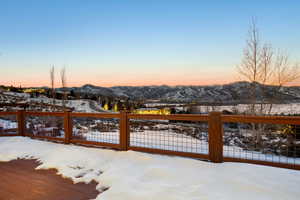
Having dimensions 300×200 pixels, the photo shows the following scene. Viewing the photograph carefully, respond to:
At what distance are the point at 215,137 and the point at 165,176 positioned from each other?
126 centimetres

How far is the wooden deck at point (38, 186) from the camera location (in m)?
2.67

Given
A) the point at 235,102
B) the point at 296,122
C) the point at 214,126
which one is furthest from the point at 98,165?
the point at 235,102

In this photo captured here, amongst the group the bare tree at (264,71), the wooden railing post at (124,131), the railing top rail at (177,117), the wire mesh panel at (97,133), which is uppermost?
the bare tree at (264,71)

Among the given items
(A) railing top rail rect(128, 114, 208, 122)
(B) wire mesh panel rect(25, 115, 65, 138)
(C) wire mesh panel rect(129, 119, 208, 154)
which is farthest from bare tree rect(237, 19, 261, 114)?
(B) wire mesh panel rect(25, 115, 65, 138)

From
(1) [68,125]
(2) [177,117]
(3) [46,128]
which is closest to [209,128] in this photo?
(2) [177,117]

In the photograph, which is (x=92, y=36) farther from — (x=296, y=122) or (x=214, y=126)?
(x=296, y=122)

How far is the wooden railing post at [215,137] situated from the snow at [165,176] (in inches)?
7.4

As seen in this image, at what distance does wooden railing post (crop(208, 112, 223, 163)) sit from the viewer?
3.64m

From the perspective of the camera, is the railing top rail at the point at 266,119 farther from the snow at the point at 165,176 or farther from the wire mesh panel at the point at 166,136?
the wire mesh panel at the point at 166,136

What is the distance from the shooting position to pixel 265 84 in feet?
26.2

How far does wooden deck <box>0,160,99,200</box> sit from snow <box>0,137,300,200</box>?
17 centimetres

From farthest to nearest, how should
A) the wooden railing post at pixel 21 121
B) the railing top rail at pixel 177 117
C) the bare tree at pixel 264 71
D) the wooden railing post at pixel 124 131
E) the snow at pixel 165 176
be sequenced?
the bare tree at pixel 264 71 → the wooden railing post at pixel 21 121 → the wooden railing post at pixel 124 131 → the railing top rail at pixel 177 117 → the snow at pixel 165 176

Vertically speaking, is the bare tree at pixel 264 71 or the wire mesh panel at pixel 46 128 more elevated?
the bare tree at pixel 264 71

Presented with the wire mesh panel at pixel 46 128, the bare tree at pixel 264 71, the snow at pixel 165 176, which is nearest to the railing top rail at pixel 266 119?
the snow at pixel 165 176
